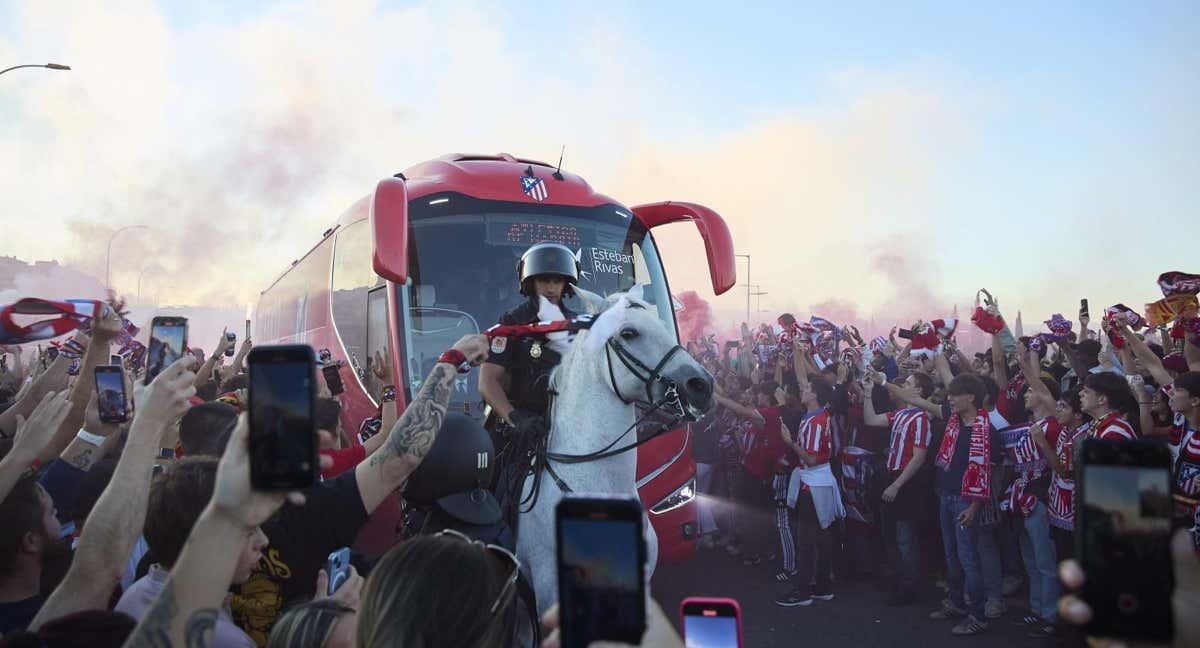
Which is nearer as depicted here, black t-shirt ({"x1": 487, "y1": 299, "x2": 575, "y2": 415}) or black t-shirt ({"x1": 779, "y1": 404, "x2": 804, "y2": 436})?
black t-shirt ({"x1": 487, "y1": 299, "x2": 575, "y2": 415})

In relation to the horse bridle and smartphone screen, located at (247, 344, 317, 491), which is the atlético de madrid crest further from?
smartphone screen, located at (247, 344, 317, 491)

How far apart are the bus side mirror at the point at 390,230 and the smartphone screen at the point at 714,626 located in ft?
13.7

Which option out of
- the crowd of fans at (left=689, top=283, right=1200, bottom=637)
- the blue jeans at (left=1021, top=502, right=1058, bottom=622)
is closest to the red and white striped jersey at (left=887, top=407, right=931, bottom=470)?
the crowd of fans at (left=689, top=283, right=1200, bottom=637)

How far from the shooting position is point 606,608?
126 cm

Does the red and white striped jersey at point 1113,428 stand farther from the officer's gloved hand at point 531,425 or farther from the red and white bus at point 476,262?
the officer's gloved hand at point 531,425

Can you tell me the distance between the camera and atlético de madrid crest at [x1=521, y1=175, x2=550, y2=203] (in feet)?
23.2

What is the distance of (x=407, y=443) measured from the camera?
8.42ft

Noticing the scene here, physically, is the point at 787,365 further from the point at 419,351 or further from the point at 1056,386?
the point at 419,351

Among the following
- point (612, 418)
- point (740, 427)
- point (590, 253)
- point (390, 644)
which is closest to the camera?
point (390, 644)

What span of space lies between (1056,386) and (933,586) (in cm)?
236

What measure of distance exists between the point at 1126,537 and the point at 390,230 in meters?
5.10

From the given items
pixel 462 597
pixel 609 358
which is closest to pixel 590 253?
pixel 609 358

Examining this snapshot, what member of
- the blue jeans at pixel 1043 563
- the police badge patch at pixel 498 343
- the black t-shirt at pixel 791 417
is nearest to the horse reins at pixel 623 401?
the police badge patch at pixel 498 343

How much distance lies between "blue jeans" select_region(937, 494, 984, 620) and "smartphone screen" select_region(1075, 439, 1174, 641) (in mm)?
6229
